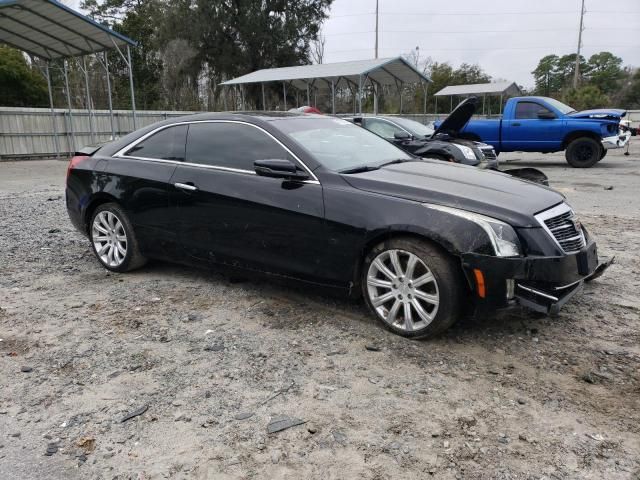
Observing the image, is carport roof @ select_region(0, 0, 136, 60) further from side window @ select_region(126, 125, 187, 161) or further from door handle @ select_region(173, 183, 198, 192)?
door handle @ select_region(173, 183, 198, 192)

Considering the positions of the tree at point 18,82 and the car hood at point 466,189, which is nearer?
the car hood at point 466,189

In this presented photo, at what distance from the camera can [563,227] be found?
3.64 m

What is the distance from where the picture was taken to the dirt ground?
97.7 inches

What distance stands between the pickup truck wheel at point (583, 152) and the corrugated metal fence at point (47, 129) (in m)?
15.3

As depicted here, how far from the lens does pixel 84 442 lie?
8.67ft

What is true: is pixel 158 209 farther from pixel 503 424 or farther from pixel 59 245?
pixel 503 424

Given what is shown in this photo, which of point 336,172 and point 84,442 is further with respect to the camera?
point 336,172

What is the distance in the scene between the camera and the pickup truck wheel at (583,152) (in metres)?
14.1

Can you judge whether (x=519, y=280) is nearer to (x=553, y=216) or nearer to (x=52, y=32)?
(x=553, y=216)

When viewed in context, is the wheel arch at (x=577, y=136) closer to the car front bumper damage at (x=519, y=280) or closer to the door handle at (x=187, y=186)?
the car front bumper damage at (x=519, y=280)

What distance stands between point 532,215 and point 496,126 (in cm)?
1201

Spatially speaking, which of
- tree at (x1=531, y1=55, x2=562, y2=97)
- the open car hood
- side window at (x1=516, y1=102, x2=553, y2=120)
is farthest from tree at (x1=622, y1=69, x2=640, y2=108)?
the open car hood

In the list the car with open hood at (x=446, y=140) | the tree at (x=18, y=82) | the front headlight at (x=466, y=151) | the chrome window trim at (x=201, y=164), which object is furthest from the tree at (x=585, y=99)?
the chrome window trim at (x=201, y=164)

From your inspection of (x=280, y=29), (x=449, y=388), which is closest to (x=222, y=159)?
(x=449, y=388)
